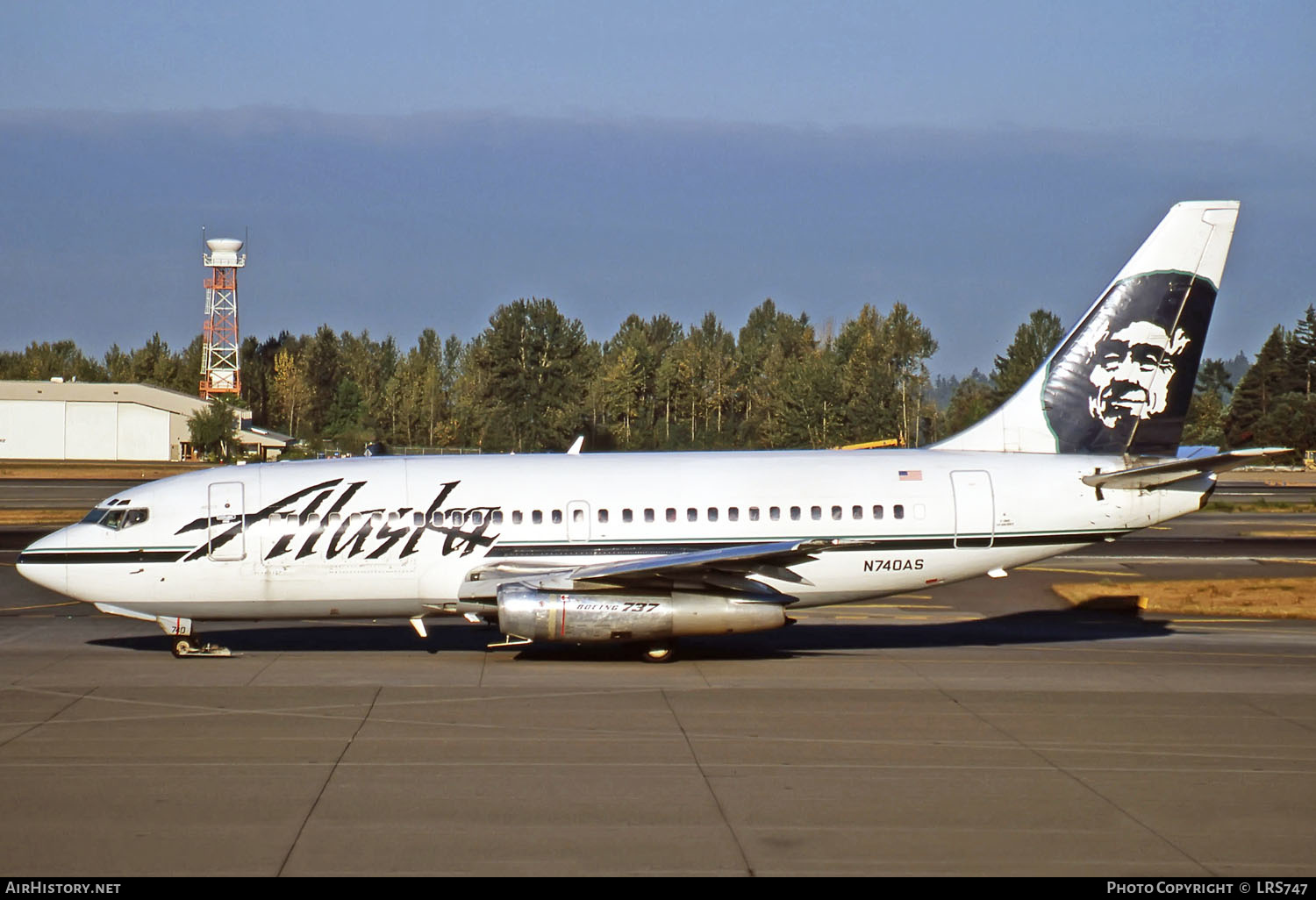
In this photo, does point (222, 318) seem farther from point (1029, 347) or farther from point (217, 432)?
point (1029, 347)

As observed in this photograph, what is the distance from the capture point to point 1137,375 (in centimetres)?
2498

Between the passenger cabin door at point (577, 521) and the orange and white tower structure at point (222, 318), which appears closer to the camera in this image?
the passenger cabin door at point (577, 521)

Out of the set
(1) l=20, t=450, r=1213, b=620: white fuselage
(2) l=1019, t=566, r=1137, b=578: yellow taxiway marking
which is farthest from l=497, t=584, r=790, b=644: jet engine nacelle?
(2) l=1019, t=566, r=1137, b=578: yellow taxiway marking

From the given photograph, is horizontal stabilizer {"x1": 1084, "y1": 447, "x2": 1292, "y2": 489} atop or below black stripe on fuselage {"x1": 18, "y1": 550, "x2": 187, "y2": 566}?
atop

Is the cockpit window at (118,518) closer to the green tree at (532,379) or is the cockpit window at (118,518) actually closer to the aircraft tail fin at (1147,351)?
the aircraft tail fin at (1147,351)

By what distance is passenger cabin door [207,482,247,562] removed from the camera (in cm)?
2319

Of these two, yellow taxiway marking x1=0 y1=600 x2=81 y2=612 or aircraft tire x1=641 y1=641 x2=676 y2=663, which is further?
yellow taxiway marking x1=0 y1=600 x2=81 y2=612

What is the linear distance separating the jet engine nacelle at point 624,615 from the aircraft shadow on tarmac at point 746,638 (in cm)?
188

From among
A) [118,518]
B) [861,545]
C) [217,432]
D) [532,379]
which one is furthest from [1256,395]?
[118,518]

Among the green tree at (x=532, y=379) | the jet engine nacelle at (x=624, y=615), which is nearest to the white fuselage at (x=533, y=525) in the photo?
the jet engine nacelle at (x=624, y=615)

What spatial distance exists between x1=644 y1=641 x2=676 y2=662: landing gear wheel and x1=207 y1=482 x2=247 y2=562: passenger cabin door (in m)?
7.39

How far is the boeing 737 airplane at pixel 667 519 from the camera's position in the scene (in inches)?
906

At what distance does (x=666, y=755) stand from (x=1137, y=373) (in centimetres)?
1372

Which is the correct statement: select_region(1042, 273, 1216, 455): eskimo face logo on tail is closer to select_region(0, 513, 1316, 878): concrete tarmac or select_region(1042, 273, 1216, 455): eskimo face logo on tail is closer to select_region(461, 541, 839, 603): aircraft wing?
select_region(0, 513, 1316, 878): concrete tarmac
